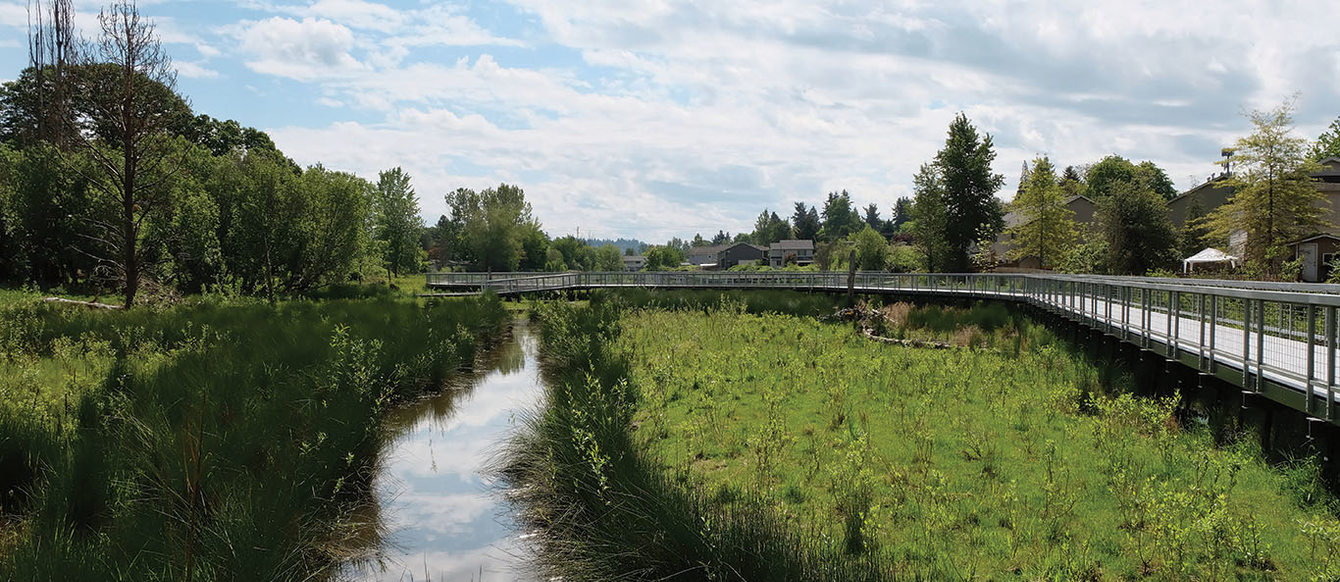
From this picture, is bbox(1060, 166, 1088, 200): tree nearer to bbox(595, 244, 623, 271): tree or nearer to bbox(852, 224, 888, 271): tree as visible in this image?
bbox(852, 224, 888, 271): tree

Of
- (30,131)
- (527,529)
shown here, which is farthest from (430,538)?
(30,131)

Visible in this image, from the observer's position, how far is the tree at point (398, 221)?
242ft

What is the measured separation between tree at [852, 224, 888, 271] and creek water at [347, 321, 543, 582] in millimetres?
67504

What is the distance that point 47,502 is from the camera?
6664 mm

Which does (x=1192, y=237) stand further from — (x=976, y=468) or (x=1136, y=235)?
(x=976, y=468)

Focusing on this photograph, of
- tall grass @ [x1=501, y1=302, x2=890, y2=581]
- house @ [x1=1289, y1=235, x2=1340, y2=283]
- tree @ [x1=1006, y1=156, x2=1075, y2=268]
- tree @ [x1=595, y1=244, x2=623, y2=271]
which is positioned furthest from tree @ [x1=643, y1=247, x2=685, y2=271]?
tall grass @ [x1=501, y1=302, x2=890, y2=581]

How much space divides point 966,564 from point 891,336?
16924mm

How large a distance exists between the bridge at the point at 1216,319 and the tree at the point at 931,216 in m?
17.5

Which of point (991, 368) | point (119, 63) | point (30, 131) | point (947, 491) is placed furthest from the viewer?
point (30, 131)

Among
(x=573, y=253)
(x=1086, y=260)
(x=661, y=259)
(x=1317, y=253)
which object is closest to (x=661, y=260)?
(x=661, y=259)

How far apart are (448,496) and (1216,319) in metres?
10.3

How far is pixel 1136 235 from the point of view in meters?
44.1

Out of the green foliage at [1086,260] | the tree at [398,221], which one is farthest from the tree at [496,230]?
the green foliage at [1086,260]

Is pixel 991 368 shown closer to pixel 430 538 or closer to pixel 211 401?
pixel 430 538
